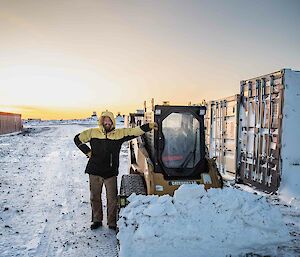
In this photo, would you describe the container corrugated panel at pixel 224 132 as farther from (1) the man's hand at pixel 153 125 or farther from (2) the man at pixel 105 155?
(2) the man at pixel 105 155

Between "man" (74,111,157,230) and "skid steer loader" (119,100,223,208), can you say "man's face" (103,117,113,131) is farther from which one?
"skid steer loader" (119,100,223,208)

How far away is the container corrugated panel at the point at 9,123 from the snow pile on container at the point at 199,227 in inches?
1111

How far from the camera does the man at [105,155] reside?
4922 millimetres

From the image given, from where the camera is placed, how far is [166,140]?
4.70 metres

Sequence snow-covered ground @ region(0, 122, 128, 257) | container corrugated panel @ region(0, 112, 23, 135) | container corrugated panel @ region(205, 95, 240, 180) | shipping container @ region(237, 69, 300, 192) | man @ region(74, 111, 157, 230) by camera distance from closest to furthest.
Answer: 1. snow-covered ground @ region(0, 122, 128, 257)
2. man @ region(74, 111, 157, 230)
3. shipping container @ region(237, 69, 300, 192)
4. container corrugated panel @ region(205, 95, 240, 180)
5. container corrugated panel @ region(0, 112, 23, 135)

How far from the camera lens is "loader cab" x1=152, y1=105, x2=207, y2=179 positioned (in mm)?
4633

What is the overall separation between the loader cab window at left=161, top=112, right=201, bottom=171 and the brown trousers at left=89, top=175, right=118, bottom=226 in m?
1.09

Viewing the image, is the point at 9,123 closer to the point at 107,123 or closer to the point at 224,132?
the point at 224,132

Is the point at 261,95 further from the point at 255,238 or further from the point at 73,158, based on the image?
the point at 73,158

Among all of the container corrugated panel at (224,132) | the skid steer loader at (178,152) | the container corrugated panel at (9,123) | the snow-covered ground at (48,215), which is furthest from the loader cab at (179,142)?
the container corrugated panel at (9,123)

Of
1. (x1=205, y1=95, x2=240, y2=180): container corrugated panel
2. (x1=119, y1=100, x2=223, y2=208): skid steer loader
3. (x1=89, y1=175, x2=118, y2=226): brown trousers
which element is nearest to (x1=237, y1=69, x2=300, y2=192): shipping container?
(x1=205, y1=95, x2=240, y2=180): container corrugated panel

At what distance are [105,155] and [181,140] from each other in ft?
4.33

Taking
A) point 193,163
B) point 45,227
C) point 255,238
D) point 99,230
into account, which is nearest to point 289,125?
point 193,163

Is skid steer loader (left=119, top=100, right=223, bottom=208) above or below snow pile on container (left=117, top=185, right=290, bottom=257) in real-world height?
above
